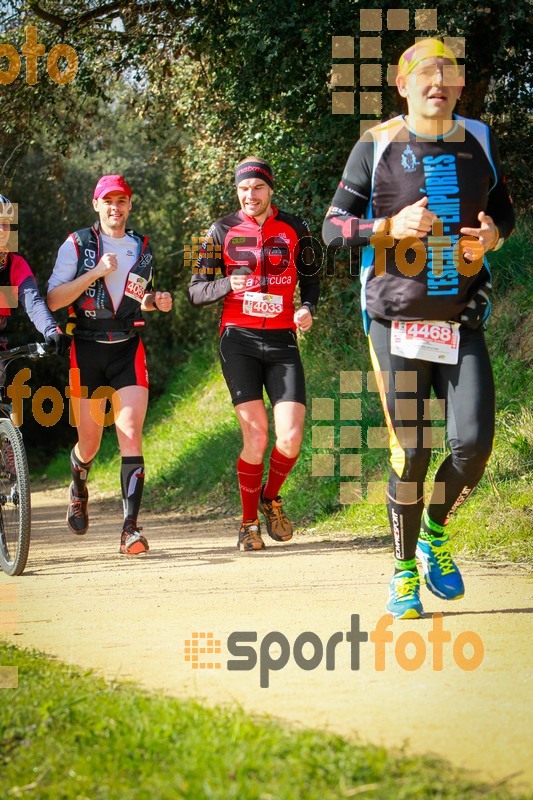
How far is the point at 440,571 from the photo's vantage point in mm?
5109

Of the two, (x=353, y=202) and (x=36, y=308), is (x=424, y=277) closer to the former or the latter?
(x=353, y=202)

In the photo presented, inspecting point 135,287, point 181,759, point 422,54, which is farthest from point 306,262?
point 181,759

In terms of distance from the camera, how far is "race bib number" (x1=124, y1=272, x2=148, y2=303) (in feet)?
24.7

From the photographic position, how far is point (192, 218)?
1805 centimetres

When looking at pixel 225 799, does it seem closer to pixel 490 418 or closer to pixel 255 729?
pixel 255 729

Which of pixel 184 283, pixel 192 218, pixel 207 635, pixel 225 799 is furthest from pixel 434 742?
pixel 184 283

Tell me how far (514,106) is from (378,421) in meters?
4.13

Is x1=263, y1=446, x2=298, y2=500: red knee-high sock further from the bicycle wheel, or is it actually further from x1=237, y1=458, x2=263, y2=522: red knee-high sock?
the bicycle wheel

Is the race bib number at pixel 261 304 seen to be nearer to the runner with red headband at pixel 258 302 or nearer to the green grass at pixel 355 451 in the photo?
the runner with red headband at pixel 258 302

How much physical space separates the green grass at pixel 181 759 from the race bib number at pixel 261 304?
3.92 m

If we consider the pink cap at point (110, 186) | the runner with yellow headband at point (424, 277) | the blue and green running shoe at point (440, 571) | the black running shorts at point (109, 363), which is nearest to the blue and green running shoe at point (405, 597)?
the runner with yellow headband at point (424, 277)

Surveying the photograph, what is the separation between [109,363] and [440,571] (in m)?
3.27

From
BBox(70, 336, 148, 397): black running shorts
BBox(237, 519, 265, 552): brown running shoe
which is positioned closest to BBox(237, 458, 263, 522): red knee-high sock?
BBox(237, 519, 265, 552): brown running shoe

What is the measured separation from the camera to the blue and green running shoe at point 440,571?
16.7 feet
